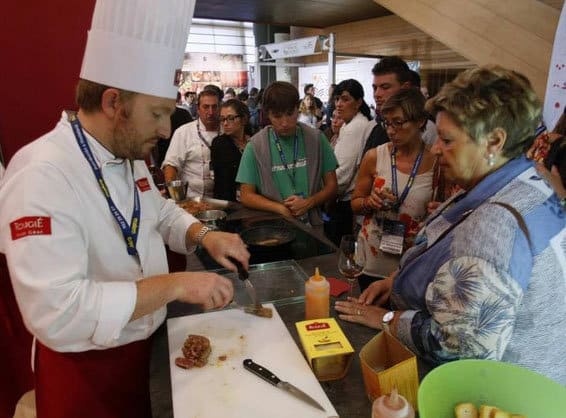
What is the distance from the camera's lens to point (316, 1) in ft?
19.7

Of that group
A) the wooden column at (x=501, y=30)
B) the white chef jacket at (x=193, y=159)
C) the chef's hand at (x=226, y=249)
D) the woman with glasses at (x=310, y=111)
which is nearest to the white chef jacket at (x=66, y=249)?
the chef's hand at (x=226, y=249)

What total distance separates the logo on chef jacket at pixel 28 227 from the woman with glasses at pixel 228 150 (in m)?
2.13

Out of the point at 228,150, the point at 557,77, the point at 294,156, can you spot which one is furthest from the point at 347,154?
the point at 557,77

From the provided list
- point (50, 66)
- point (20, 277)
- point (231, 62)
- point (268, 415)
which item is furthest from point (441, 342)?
point (231, 62)

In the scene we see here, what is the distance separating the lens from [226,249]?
138 centimetres

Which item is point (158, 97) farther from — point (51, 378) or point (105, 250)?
point (51, 378)

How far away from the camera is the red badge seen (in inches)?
52.3

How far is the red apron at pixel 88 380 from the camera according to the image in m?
1.09

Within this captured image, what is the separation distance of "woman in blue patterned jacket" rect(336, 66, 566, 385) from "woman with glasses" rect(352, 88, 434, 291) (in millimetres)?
724

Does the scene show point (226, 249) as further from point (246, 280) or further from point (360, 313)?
point (360, 313)

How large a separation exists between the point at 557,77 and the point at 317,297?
3.00 m

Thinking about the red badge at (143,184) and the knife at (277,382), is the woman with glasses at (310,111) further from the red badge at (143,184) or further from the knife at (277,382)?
the knife at (277,382)

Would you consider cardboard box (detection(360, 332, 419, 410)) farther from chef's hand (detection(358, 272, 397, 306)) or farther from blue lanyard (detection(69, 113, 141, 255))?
blue lanyard (detection(69, 113, 141, 255))

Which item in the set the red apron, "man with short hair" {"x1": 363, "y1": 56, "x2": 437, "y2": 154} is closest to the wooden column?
"man with short hair" {"x1": 363, "y1": 56, "x2": 437, "y2": 154}
